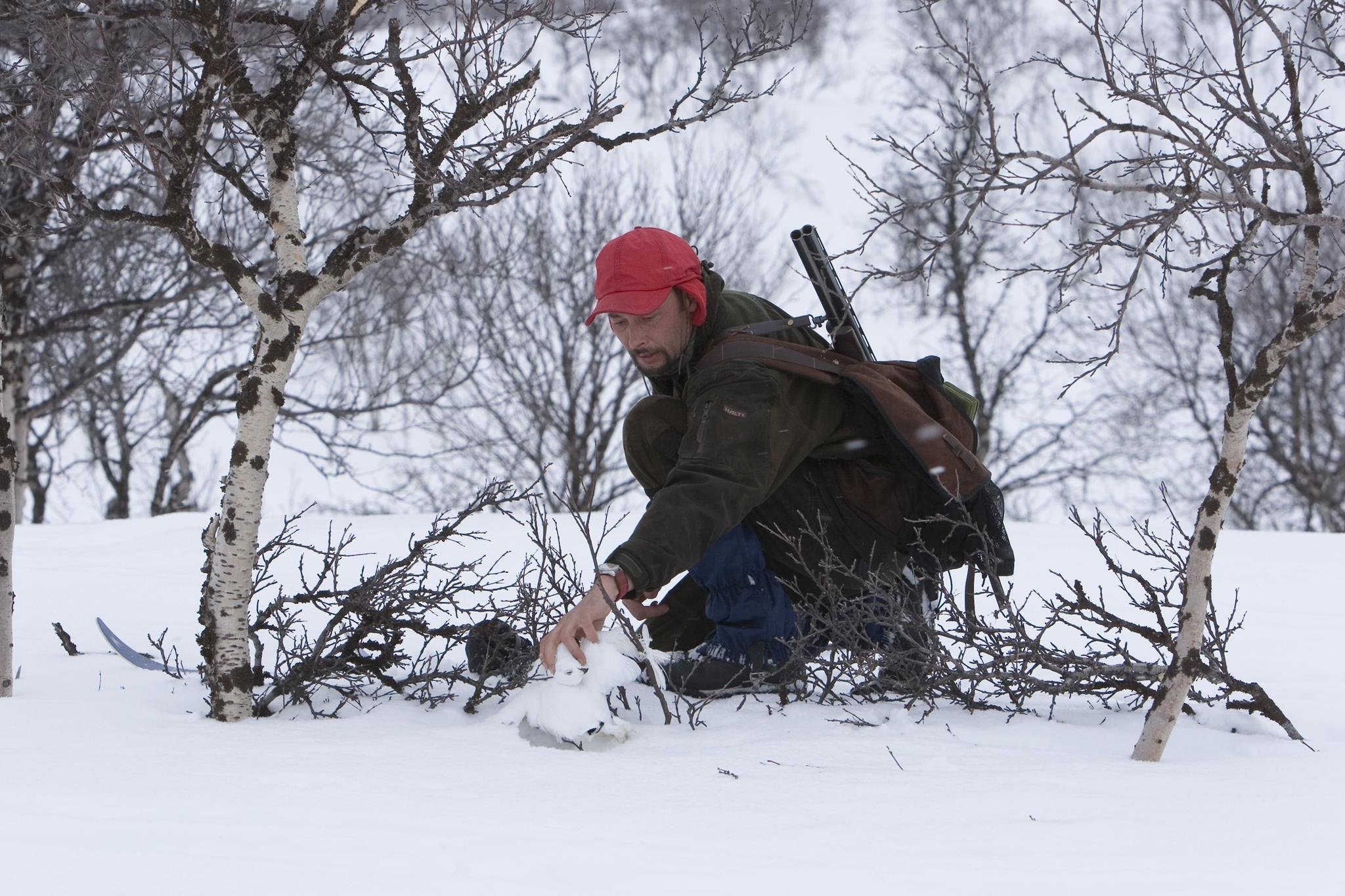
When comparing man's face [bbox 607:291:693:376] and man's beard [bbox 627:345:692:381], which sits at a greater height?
man's face [bbox 607:291:693:376]

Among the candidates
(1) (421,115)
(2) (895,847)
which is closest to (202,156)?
(1) (421,115)

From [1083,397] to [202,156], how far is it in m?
22.0

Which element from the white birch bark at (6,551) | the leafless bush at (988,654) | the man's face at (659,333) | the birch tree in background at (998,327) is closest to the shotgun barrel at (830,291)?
the man's face at (659,333)

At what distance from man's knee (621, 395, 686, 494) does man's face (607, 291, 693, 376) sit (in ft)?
0.39

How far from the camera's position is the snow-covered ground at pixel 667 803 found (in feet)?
5.99

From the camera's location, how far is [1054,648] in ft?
9.84

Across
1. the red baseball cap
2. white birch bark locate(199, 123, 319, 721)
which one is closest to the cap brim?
the red baseball cap

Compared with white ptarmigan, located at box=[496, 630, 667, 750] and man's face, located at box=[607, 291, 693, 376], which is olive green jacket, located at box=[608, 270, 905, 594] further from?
white ptarmigan, located at box=[496, 630, 667, 750]

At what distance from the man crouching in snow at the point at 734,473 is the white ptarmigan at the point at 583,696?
136mm

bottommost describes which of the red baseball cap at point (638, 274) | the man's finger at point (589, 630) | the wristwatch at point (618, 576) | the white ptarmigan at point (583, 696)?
the white ptarmigan at point (583, 696)

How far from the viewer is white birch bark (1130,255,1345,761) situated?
2.46m

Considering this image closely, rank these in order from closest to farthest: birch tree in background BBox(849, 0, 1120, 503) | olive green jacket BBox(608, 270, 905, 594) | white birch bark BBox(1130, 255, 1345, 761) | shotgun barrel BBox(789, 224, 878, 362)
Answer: white birch bark BBox(1130, 255, 1345, 761) < olive green jacket BBox(608, 270, 905, 594) < shotgun barrel BBox(789, 224, 878, 362) < birch tree in background BBox(849, 0, 1120, 503)

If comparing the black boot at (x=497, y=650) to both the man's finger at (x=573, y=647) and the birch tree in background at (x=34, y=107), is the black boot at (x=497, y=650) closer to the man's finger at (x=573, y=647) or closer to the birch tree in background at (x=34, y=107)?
the man's finger at (x=573, y=647)

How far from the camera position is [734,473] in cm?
286
